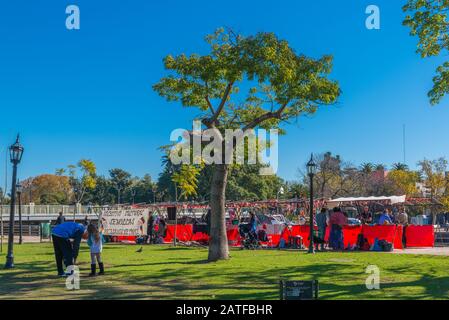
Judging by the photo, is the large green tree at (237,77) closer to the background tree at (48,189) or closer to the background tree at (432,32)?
the background tree at (432,32)

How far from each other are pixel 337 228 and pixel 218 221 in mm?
7186

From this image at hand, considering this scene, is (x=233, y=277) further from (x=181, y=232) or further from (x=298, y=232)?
(x=181, y=232)

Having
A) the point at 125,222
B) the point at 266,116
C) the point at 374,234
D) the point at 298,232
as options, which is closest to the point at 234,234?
the point at 298,232

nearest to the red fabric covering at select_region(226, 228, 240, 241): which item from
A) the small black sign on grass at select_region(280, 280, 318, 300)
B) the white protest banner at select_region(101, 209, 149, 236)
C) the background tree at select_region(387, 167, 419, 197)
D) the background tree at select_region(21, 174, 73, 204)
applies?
the white protest banner at select_region(101, 209, 149, 236)

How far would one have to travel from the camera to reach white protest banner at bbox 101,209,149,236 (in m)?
32.1

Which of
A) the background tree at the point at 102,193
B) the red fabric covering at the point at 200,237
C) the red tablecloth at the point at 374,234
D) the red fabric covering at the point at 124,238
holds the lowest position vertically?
the red fabric covering at the point at 124,238

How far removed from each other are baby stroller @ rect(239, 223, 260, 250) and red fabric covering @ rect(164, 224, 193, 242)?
17.6ft

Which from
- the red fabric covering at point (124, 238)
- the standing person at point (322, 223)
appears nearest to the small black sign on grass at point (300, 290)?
the standing person at point (322, 223)

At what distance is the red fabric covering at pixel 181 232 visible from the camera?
31.6 m

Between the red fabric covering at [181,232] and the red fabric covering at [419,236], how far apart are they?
1163cm

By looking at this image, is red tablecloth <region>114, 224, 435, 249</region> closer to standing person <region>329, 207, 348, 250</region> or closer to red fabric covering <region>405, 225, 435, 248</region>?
red fabric covering <region>405, 225, 435, 248</region>

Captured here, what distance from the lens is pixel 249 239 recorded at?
2644 cm

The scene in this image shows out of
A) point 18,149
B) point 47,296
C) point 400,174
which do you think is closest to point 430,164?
point 400,174
